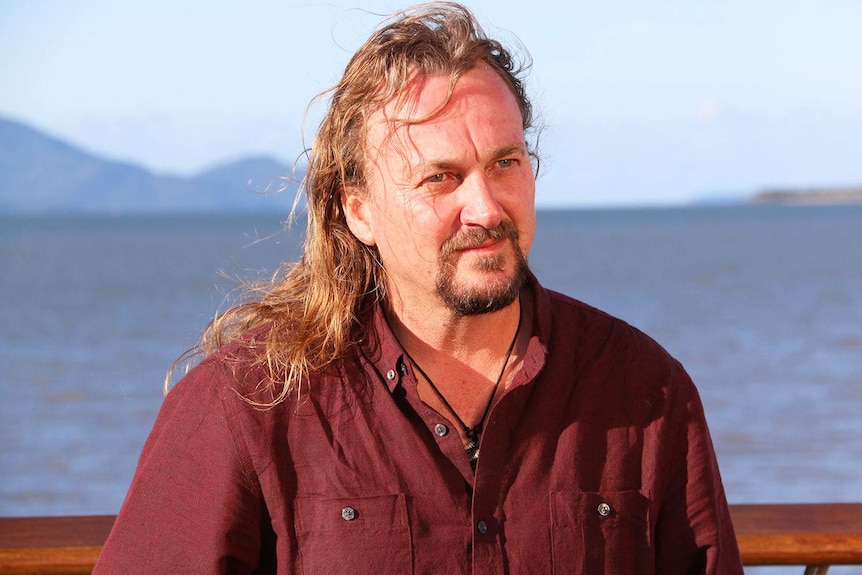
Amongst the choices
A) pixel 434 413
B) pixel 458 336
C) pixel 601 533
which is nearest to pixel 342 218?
pixel 458 336

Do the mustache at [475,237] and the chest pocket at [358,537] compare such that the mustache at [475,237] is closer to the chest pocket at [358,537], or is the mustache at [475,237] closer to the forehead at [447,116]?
the forehead at [447,116]

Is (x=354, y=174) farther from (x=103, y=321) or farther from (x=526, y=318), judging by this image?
(x=103, y=321)

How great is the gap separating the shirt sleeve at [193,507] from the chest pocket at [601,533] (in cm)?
50

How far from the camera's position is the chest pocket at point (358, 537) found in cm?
183

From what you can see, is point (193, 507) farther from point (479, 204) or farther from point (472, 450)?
point (479, 204)

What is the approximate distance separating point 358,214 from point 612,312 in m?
17.8

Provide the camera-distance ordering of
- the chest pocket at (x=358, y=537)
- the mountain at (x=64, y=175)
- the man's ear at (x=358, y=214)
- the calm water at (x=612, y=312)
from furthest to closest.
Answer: the mountain at (x=64, y=175), the calm water at (x=612, y=312), the man's ear at (x=358, y=214), the chest pocket at (x=358, y=537)

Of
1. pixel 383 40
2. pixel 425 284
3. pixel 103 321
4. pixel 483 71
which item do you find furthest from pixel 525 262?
pixel 103 321

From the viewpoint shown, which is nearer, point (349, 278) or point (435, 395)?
point (435, 395)

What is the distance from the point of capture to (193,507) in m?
1.85

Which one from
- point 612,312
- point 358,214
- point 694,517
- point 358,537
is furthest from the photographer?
point 612,312

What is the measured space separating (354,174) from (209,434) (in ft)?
1.79

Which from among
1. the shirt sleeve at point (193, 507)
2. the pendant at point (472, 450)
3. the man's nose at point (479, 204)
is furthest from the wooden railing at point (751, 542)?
the man's nose at point (479, 204)

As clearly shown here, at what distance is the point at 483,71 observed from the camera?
1.98 m
